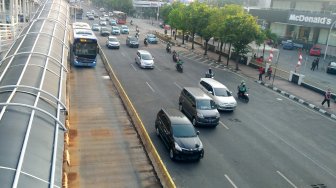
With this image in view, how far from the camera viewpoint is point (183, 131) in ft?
57.2

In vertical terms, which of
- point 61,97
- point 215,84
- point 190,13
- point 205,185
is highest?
point 190,13

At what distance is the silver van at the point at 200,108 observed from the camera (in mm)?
21125

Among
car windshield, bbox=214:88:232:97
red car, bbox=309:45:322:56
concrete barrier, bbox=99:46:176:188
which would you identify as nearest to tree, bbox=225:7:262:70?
car windshield, bbox=214:88:232:97

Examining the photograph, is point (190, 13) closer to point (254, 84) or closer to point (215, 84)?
point (254, 84)

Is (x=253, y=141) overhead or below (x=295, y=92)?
below

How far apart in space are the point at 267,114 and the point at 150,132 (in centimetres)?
1034

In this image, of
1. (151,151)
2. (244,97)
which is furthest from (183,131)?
(244,97)

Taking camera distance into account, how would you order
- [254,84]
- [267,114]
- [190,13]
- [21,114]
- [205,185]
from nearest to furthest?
[21,114], [205,185], [267,114], [254,84], [190,13]

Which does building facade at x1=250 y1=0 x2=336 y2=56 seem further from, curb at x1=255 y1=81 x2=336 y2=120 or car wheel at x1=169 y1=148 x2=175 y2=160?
car wheel at x1=169 y1=148 x2=175 y2=160

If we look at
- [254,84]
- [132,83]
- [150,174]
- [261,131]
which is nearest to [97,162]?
[150,174]

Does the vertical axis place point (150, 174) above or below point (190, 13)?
below

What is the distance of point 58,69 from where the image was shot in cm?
1580

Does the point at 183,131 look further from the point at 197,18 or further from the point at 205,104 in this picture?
the point at 197,18

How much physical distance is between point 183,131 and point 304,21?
52477mm
